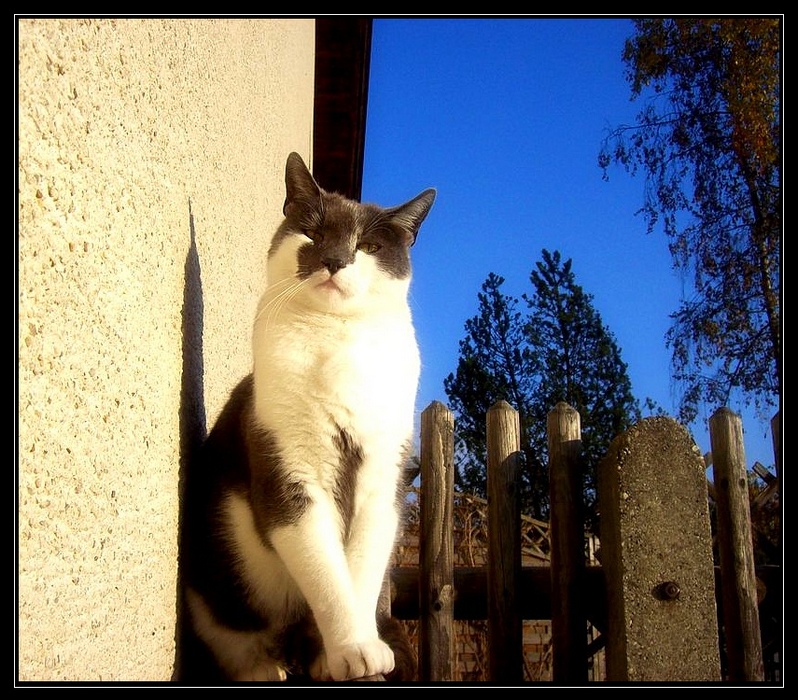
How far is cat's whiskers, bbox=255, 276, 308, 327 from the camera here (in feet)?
5.80

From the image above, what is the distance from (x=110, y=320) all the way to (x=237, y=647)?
1.03m

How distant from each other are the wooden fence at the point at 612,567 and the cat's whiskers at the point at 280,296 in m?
0.61

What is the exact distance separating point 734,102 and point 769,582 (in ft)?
18.8

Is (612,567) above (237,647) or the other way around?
above

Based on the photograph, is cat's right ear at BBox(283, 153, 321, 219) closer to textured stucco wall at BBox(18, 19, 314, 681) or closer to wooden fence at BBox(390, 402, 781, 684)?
textured stucco wall at BBox(18, 19, 314, 681)

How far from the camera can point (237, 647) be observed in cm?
180

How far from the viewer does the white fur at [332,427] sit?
1.55 meters

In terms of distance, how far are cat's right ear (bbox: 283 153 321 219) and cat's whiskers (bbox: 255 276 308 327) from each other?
0.65 ft

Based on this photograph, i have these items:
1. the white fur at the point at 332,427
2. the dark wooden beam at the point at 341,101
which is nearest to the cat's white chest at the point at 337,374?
the white fur at the point at 332,427

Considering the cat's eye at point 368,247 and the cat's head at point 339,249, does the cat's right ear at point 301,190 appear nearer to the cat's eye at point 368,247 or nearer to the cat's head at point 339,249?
the cat's head at point 339,249

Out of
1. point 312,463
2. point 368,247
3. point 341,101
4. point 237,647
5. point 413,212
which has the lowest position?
point 237,647

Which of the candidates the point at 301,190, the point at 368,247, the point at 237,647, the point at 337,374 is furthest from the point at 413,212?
the point at 237,647

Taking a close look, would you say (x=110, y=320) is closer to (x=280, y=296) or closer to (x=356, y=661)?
(x=280, y=296)
